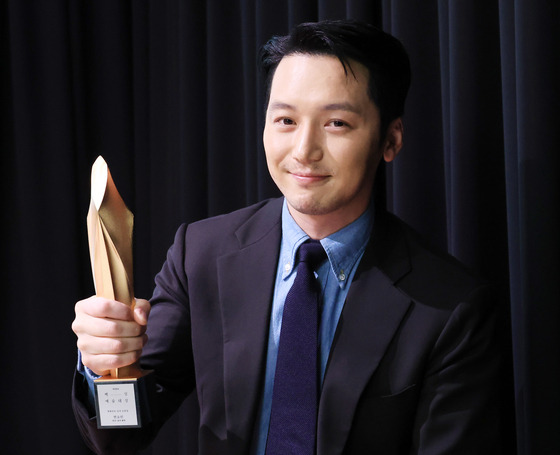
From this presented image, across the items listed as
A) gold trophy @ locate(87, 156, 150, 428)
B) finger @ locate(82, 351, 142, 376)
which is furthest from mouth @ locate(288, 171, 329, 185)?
finger @ locate(82, 351, 142, 376)

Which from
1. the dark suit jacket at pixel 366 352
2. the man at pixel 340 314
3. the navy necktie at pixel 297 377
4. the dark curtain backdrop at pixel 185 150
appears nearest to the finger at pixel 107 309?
the man at pixel 340 314

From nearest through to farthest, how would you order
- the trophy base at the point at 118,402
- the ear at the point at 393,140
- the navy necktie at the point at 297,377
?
1. the trophy base at the point at 118,402
2. the navy necktie at the point at 297,377
3. the ear at the point at 393,140

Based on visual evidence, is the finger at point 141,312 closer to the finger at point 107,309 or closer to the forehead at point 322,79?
the finger at point 107,309

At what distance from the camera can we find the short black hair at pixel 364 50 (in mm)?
1169

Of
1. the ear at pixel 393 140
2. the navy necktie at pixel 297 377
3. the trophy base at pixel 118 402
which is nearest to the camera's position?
the trophy base at pixel 118 402

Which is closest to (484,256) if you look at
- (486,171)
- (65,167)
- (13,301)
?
(486,171)

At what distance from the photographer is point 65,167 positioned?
1991 mm

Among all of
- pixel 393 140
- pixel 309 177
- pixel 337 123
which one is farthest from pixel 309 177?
pixel 393 140

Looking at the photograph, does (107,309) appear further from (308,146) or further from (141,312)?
(308,146)

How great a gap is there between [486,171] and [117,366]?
0.80 metres

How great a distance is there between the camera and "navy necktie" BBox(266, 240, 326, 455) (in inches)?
45.7

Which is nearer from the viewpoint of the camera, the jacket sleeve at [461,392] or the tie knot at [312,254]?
the jacket sleeve at [461,392]

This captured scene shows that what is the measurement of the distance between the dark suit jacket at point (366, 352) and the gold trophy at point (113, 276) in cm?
5

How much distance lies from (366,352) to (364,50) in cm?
51
